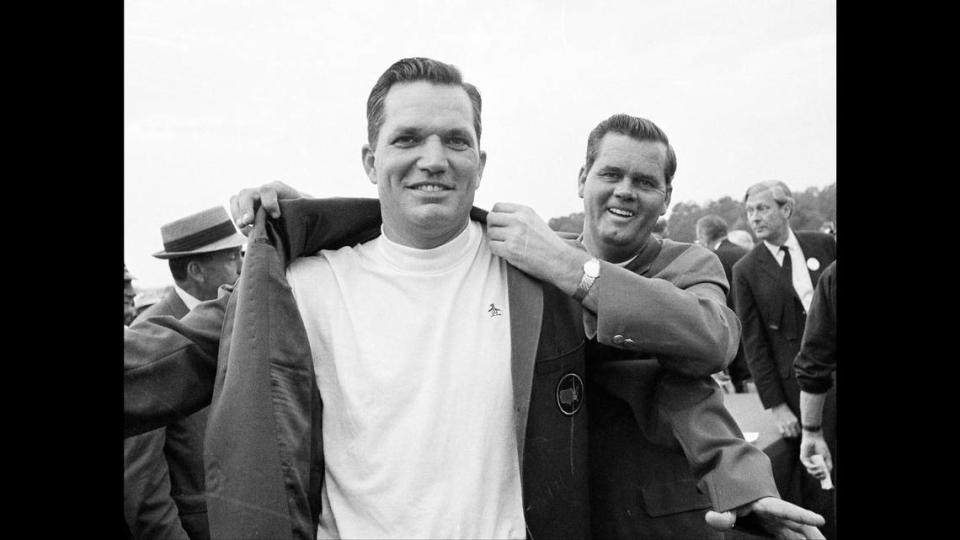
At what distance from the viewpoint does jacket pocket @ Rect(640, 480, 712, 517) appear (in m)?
2.41

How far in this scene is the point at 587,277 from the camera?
7.02 feet

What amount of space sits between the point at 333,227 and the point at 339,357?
34 centimetres

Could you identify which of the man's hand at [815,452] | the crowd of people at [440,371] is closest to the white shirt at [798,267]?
the man's hand at [815,452]

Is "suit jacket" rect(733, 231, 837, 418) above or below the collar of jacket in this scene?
below

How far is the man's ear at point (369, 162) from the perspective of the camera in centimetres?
230

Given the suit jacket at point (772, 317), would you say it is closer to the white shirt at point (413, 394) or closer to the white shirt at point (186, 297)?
the white shirt at point (186, 297)

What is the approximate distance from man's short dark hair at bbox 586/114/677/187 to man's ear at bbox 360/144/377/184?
92 cm

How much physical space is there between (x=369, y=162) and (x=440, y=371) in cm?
60

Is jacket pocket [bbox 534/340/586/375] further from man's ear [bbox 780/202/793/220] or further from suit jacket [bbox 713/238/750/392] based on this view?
suit jacket [bbox 713/238/750/392]

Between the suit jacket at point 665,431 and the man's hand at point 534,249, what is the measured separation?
8 cm

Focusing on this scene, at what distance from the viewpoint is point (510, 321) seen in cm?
215

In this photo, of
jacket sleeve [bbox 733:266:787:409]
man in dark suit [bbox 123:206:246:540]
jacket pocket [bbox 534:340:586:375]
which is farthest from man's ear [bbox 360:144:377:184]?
jacket sleeve [bbox 733:266:787:409]
